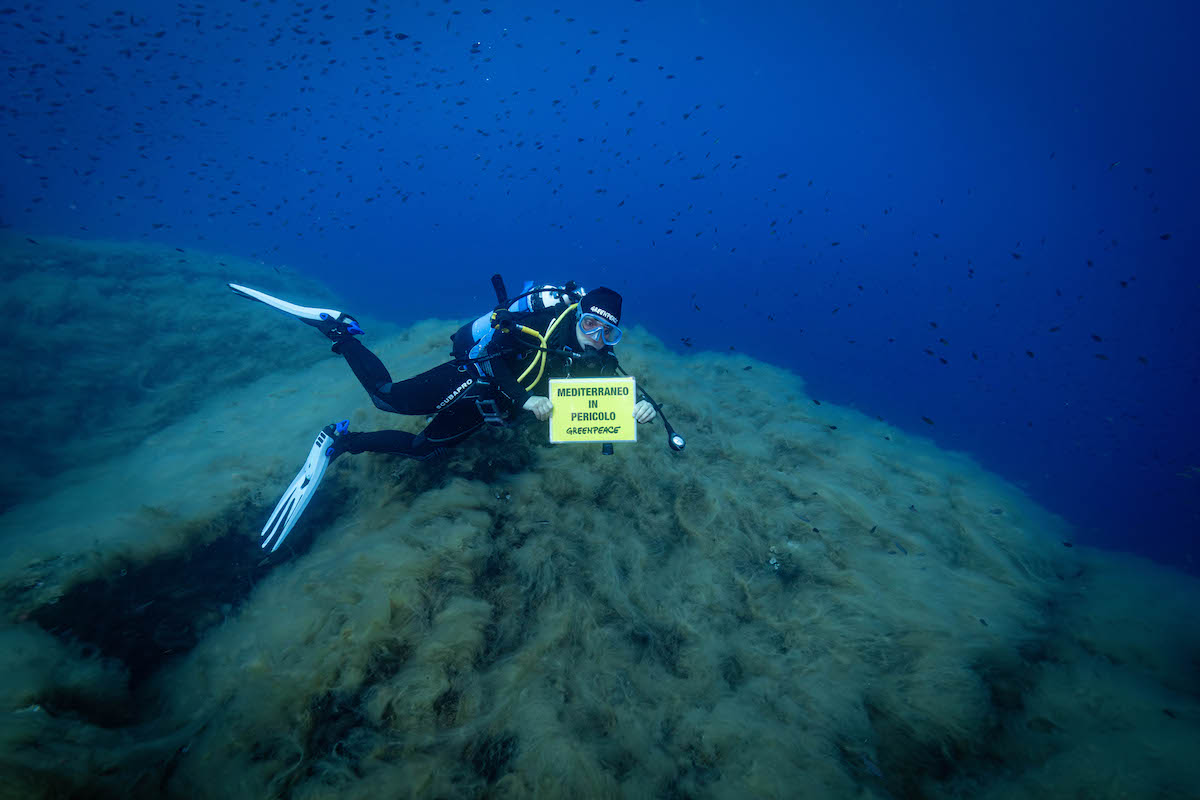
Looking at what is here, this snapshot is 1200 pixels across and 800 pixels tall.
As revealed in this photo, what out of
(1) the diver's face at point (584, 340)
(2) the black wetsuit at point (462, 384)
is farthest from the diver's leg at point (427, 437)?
(1) the diver's face at point (584, 340)

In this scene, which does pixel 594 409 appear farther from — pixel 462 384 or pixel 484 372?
pixel 462 384

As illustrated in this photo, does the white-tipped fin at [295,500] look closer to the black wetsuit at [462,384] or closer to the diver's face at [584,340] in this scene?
the black wetsuit at [462,384]

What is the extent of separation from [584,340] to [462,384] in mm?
1651

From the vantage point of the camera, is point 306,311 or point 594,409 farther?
point 306,311

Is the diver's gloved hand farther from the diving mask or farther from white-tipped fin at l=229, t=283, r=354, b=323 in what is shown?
white-tipped fin at l=229, t=283, r=354, b=323

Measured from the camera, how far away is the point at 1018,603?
4.59 metres

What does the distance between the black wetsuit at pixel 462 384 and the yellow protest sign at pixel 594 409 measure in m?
0.72

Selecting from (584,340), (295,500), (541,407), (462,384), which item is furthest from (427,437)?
(584,340)

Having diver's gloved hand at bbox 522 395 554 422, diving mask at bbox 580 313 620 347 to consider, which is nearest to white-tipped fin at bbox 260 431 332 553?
diver's gloved hand at bbox 522 395 554 422

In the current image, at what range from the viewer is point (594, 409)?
12.4 ft

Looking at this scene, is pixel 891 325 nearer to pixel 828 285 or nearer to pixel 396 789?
pixel 828 285

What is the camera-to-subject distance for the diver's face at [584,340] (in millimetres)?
4656

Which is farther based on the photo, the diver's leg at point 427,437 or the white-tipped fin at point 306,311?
the white-tipped fin at point 306,311

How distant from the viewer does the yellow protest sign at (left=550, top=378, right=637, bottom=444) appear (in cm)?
373
